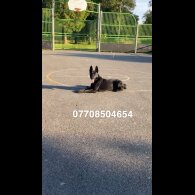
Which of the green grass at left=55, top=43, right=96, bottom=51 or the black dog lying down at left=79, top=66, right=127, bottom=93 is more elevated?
the green grass at left=55, top=43, right=96, bottom=51

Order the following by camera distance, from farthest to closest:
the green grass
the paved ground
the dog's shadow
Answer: the green grass → the dog's shadow → the paved ground

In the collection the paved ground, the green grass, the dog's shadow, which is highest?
the green grass

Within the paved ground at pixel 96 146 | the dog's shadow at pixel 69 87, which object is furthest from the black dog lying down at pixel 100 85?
the dog's shadow at pixel 69 87

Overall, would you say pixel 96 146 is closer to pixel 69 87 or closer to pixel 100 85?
pixel 100 85

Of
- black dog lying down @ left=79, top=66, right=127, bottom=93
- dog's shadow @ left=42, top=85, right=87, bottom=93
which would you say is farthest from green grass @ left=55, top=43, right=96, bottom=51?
black dog lying down @ left=79, top=66, right=127, bottom=93

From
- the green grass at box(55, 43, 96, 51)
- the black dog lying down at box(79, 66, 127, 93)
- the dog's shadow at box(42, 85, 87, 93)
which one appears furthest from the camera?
the green grass at box(55, 43, 96, 51)

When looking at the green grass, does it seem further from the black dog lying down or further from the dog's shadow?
the black dog lying down

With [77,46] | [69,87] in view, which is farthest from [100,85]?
[77,46]

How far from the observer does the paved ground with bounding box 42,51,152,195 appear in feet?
7.84

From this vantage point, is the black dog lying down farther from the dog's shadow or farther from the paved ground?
the dog's shadow

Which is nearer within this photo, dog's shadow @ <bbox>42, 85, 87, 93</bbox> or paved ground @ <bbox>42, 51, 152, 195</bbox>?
paved ground @ <bbox>42, 51, 152, 195</bbox>
